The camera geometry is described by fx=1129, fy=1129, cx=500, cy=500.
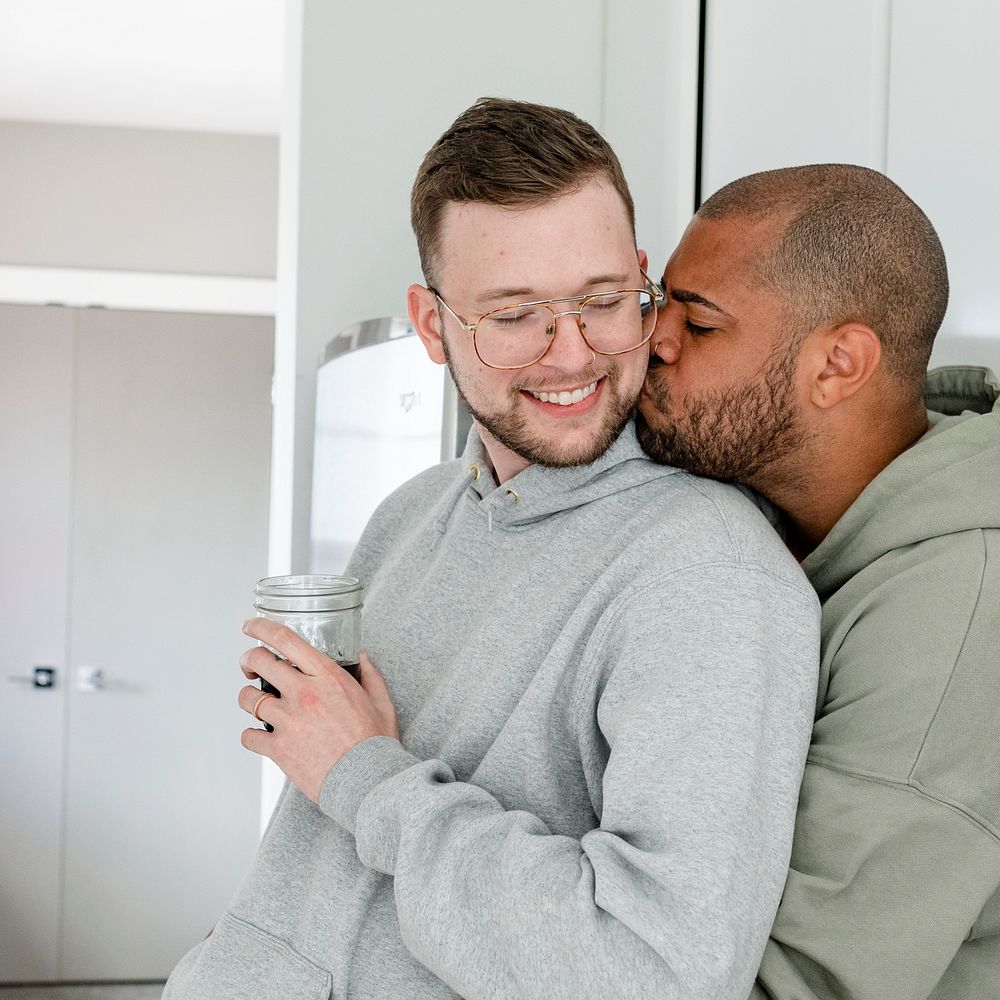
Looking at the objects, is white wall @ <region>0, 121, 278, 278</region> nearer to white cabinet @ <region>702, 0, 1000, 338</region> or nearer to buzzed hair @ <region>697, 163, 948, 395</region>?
white cabinet @ <region>702, 0, 1000, 338</region>

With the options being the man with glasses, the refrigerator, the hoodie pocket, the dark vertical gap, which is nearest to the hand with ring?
the man with glasses

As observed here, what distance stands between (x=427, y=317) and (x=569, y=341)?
0.72 ft

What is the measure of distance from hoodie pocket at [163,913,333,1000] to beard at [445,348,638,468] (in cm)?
46

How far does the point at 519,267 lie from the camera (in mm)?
924

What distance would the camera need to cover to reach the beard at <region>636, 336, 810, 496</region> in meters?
0.97

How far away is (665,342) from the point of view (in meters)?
1.03

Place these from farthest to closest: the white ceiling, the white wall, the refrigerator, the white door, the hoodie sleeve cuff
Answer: the white door, the white wall, the white ceiling, the refrigerator, the hoodie sleeve cuff

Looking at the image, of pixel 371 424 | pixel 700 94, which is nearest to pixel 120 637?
pixel 371 424

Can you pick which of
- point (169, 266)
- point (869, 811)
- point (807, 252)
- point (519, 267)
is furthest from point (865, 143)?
point (169, 266)

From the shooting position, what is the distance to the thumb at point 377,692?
927mm

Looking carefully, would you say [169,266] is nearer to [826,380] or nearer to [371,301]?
[371,301]

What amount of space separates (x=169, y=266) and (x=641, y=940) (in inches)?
145

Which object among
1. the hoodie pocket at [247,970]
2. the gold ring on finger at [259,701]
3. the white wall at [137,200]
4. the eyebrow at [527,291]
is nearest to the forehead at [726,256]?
the eyebrow at [527,291]

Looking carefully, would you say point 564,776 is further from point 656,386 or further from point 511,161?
point 511,161
